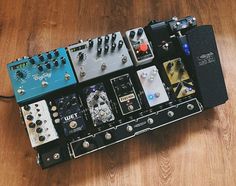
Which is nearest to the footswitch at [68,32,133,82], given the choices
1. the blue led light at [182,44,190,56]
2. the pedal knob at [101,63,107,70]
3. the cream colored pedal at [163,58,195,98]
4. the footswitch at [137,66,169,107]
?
the pedal knob at [101,63,107,70]

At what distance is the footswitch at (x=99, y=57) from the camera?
5.57 feet

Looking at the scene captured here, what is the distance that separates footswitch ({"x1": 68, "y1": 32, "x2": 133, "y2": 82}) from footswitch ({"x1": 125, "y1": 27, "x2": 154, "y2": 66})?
1.6 inches

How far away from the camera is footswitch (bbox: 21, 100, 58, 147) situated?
5.11 ft

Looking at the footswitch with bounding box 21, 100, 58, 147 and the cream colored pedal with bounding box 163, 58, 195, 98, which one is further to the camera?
the cream colored pedal with bounding box 163, 58, 195, 98

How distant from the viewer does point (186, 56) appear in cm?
182

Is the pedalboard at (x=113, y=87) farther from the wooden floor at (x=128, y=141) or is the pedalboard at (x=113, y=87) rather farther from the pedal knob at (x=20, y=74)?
the wooden floor at (x=128, y=141)

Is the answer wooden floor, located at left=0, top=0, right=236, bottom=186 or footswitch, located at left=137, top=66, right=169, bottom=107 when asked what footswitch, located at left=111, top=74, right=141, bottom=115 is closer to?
footswitch, located at left=137, top=66, right=169, bottom=107

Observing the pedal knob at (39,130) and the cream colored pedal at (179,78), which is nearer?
the pedal knob at (39,130)

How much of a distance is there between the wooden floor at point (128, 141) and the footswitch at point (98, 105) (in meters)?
0.22

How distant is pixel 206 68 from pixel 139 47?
422 mm

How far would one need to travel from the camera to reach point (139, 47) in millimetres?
1755

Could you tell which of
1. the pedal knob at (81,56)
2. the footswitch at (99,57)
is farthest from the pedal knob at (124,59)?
the pedal knob at (81,56)

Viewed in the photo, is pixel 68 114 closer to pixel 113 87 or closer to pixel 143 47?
pixel 113 87

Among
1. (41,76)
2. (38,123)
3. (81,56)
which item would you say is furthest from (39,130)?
(81,56)
